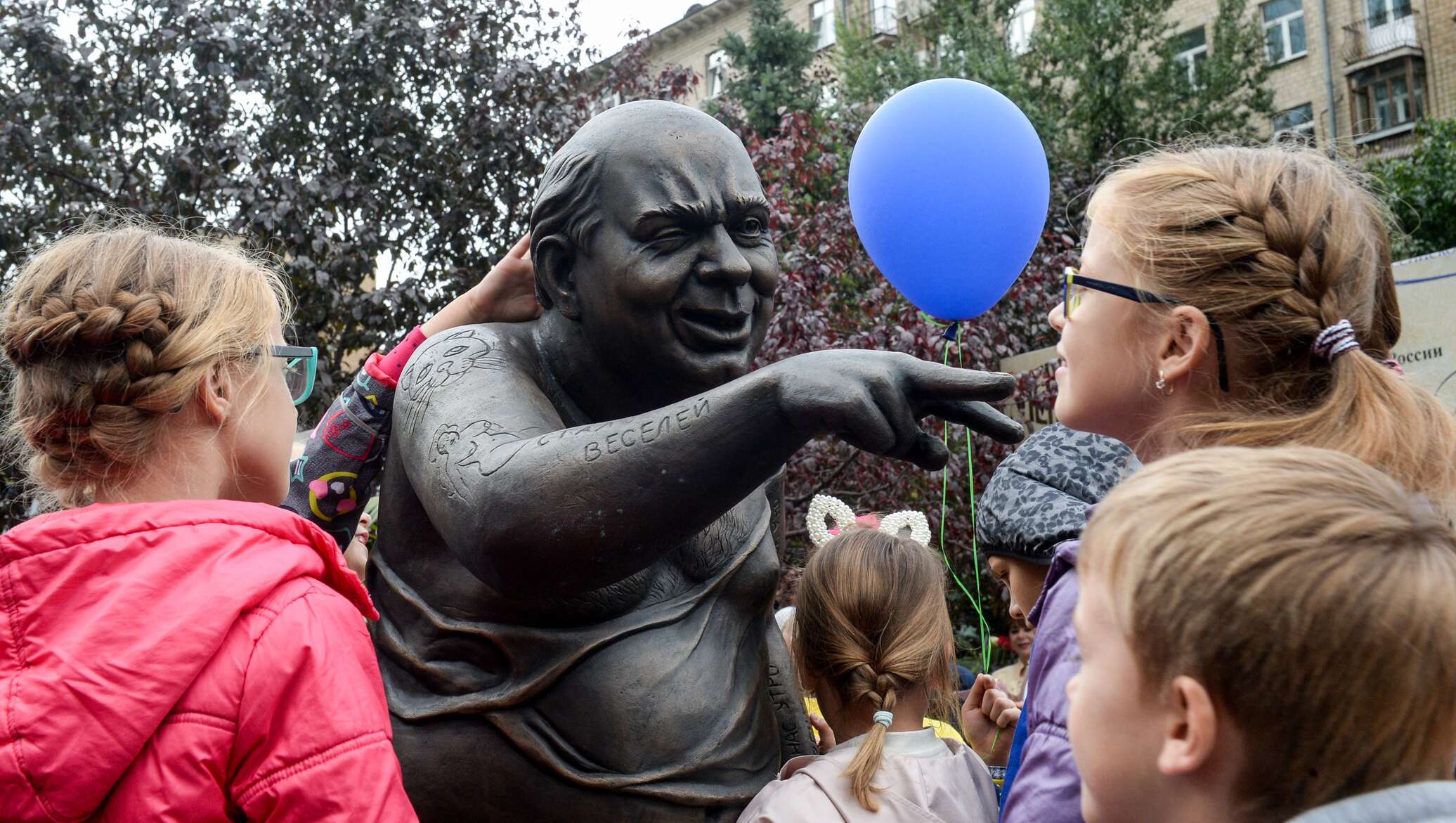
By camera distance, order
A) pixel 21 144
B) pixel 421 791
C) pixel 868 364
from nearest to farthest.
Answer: pixel 868 364
pixel 421 791
pixel 21 144

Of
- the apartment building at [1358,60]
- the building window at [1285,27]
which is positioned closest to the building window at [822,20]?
the apartment building at [1358,60]

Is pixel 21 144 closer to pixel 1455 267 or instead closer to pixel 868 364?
pixel 868 364

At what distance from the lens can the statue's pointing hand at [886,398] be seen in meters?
1.55

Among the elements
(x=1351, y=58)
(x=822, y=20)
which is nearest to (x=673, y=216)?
(x=1351, y=58)

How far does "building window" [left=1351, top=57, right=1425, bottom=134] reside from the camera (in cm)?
2284

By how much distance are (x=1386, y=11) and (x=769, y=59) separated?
38.6 ft

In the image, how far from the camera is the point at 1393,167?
14133 mm

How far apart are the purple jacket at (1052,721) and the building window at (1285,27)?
83.3 ft

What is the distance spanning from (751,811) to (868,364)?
862mm

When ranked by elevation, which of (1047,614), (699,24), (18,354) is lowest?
(1047,614)

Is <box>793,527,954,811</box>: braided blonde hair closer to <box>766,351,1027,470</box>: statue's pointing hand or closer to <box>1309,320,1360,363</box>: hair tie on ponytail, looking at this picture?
<box>766,351,1027,470</box>: statue's pointing hand

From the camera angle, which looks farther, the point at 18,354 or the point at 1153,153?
the point at 1153,153

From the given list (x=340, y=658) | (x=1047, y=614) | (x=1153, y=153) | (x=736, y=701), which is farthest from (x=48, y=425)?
(x=1153, y=153)

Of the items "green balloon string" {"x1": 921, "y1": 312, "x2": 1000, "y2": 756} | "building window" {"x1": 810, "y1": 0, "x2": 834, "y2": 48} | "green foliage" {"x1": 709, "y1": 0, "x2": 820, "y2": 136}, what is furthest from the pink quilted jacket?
"building window" {"x1": 810, "y1": 0, "x2": 834, "y2": 48}
